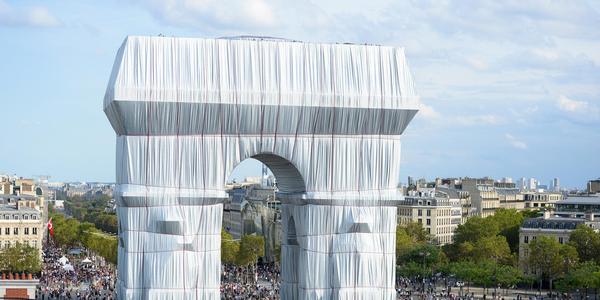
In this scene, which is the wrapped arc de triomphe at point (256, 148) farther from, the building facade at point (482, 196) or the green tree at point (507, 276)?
the building facade at point (482, 196)

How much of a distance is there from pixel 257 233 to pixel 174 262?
77872 millimetres

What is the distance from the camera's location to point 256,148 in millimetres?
47281

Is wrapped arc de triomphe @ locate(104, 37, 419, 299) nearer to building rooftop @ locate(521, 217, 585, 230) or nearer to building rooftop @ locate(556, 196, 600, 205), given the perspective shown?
building rooftop @ locate(521, 217, 585, 230)

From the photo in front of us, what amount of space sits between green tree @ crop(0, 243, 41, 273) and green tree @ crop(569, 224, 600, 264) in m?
43.2

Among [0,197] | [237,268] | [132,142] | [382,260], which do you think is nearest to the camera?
[132,142]

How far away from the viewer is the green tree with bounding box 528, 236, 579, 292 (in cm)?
8800

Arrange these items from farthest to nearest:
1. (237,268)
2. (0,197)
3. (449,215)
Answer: (449,215)
(0,197)
(237,268)

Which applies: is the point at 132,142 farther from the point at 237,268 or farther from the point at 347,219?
the point at 237,268

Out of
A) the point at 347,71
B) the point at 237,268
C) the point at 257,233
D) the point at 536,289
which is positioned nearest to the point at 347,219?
the point at 347,71

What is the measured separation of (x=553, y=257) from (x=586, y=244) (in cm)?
553

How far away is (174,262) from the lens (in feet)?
152

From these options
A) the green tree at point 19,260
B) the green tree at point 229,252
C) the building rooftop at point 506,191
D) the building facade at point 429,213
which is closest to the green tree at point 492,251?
the green tree at point 229,252

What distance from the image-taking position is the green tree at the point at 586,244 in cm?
9175

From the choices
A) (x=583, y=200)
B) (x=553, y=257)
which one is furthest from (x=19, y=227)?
(x=583, y=200)
